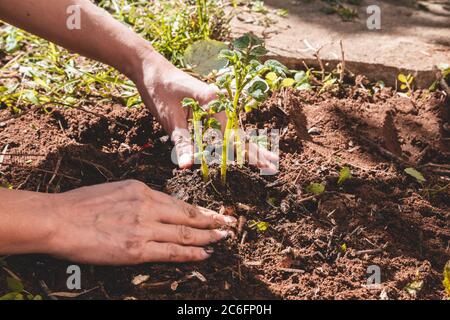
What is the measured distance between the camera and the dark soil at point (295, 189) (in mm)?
2043

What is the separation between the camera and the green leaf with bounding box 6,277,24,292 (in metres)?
1.95

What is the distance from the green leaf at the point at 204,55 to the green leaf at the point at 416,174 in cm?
105

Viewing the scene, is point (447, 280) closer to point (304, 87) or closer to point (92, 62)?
point (304, 87)

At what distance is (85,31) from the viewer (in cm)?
263

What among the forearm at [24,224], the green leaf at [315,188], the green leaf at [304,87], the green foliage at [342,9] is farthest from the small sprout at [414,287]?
the green foliage at [342,9]

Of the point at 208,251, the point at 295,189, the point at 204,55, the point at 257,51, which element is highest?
the point at 257,51

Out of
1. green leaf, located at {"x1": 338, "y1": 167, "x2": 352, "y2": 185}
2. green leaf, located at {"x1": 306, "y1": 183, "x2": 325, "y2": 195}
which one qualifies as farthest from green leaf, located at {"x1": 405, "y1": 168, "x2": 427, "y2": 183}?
green leaf, located at {"x1": 306, "y1": 183, "x2": 325, "y2": 195}

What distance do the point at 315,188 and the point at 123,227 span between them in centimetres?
75

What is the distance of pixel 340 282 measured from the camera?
207 centimetres

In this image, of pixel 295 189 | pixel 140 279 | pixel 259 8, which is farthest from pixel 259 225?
pixel 259 8

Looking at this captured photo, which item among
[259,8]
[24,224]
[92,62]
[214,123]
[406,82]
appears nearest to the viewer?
[24,224]

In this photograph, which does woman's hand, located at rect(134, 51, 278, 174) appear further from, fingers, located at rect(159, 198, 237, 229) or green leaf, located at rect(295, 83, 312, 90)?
green leaf, located at rect(295, 83, 312, 90)

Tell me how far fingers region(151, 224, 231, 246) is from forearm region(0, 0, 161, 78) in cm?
87

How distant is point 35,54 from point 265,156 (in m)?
1.49
